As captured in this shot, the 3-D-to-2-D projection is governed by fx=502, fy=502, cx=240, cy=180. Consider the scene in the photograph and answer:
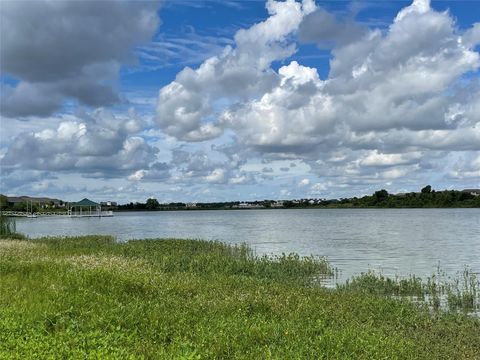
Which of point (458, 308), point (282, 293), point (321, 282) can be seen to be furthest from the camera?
point (321, 282)

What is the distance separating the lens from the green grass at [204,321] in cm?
1041

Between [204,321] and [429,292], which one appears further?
[429,292]

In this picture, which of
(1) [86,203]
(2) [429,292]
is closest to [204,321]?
(2) [429,292]

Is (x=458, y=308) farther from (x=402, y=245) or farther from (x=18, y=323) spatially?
(x=402, y=245)

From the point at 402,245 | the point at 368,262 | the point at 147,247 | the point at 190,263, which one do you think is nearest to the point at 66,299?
the point at 190,263

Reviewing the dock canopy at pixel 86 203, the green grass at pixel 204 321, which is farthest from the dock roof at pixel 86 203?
the green grass at pixel 204 321

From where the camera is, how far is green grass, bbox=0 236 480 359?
10406mm

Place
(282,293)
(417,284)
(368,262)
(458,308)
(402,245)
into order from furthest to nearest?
(402,245), (368,262), (417,284), (458,308), (282,293)

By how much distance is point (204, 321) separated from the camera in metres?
12.9

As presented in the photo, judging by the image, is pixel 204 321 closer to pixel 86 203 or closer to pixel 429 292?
pixel 429 292

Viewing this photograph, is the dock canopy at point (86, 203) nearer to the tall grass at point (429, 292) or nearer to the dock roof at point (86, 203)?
the dock roof at point (86, 203)

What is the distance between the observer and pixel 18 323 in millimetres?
11320

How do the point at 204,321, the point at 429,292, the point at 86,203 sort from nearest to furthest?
the point at 204,321
the point at 429,292
the point at 86,203

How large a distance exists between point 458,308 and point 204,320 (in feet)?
39.4
